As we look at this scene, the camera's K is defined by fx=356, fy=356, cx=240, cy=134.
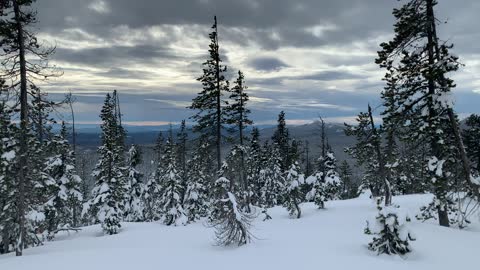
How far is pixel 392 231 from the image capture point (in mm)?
11836

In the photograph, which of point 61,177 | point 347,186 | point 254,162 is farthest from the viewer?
point 347,186

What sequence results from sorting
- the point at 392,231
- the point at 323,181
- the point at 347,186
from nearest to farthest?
the point at 392,231, the point at 323,181, the point at 347,186

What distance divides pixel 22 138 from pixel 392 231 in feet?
54.8

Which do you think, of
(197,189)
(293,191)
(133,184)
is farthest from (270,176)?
(133,184)

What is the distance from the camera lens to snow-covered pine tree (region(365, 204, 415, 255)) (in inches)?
464

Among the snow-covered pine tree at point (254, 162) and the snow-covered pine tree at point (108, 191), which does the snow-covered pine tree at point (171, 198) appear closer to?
the snow-covered pine tree at point (108, 191)

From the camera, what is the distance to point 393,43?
53.3 feet

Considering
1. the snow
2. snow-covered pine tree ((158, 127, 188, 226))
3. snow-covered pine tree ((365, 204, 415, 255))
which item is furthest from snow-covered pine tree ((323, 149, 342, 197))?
the snow

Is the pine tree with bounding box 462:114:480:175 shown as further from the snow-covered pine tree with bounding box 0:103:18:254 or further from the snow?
the snow-covered pine tree with bounding box 0:103:18:254

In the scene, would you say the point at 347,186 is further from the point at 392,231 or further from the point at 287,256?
the point at 287,256

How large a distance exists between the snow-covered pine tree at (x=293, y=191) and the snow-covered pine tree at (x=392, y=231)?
20.0 metres

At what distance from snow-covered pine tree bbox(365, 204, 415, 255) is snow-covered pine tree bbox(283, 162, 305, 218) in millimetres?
20007

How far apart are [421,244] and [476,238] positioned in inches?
121

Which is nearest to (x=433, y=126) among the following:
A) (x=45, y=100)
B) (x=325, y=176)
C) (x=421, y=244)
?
(x=421, y=244)
